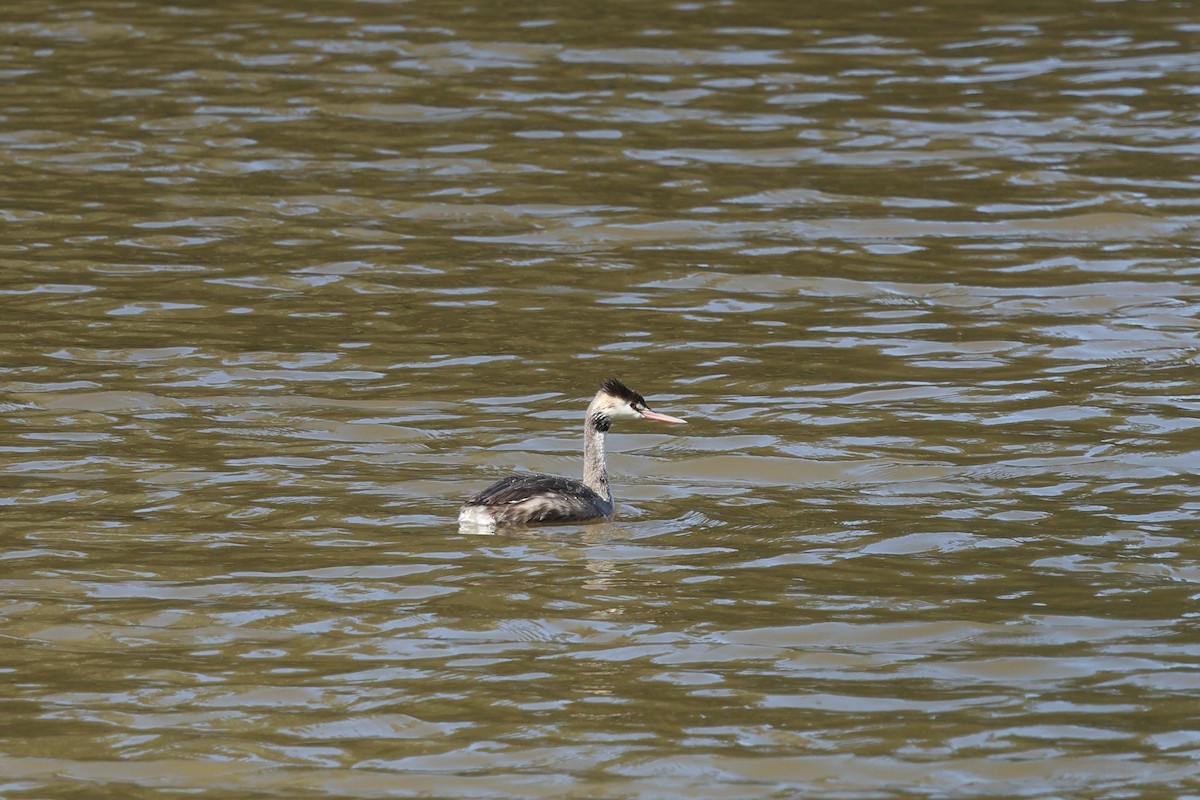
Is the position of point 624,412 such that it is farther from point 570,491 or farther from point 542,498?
point 542,498

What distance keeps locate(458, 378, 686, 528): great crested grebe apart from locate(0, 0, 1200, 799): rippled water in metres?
0.13

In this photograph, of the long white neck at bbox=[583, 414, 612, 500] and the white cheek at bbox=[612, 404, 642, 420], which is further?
the white cheek at bbox=[612, 404, 642, 420]

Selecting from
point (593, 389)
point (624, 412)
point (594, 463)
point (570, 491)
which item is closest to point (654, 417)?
point (624, 412)

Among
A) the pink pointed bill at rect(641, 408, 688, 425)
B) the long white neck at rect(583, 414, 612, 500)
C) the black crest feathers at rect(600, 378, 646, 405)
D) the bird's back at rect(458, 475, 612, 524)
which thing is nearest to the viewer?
the bird's back at rect(458, 475, 612, 524)

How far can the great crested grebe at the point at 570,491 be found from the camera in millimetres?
9680

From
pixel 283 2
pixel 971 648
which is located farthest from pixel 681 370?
pixel 283 2

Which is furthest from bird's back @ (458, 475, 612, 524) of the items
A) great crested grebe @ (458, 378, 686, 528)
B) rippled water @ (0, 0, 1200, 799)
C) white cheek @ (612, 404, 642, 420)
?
white cheek @ (612, 404, 642, 420)

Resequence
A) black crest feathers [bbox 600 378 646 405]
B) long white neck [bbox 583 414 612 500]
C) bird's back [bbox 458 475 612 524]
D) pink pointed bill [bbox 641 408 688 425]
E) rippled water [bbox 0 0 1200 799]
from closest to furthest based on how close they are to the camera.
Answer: rippled water [bbox 0 0 1200 799], bird's back [bbox 458 475 612 524], long white neck [bbox 583 414 612 500], black crest feathers [bbox 600 378 646 405], pink pointed bill [bbox 641 408 688 425]

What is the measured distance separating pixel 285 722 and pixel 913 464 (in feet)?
14.2

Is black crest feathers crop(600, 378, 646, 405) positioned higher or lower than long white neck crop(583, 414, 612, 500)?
higher

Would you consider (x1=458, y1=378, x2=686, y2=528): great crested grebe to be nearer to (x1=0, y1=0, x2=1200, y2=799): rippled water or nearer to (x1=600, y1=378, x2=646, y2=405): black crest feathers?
(x1=600, y1=378, x2=646, y2=405): black crest feathers

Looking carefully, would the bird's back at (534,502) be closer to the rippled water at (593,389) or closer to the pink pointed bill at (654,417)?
the rippled water at (593,389)

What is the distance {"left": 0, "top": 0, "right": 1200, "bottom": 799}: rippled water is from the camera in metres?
7.53

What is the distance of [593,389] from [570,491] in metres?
2.35
